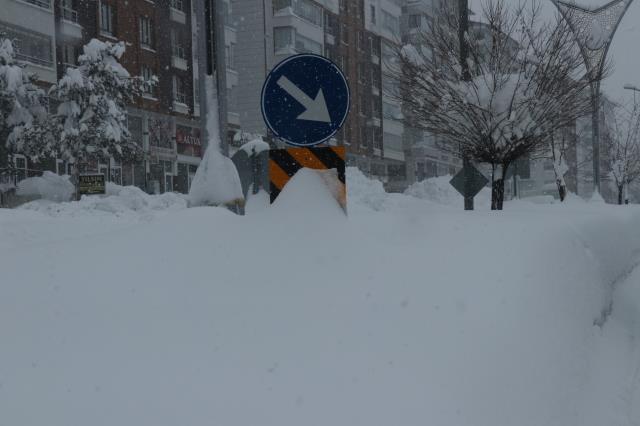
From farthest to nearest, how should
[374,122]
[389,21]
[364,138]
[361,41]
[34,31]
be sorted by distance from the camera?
[389,21], [374,122], [364,138], [361,41], [34,31]

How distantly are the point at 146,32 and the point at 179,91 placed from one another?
3.68 m

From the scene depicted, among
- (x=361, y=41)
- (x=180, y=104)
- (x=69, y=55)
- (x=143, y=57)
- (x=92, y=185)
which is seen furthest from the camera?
(x=361, y=41)

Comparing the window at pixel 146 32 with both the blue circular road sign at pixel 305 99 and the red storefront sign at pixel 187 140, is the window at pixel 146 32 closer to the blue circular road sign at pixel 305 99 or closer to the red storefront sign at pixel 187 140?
the red storefront sign at pixel 187 140

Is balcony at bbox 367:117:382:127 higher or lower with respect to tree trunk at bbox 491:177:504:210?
higher

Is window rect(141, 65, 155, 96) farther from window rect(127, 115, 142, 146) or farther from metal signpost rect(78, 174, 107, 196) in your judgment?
metal signpost rect(78, 174, 107, 196)

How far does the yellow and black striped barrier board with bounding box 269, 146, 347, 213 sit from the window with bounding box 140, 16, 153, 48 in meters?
32.7

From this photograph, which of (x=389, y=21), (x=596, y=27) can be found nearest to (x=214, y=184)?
(x=596, y=27)

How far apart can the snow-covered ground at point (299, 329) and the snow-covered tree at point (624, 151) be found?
96.6ft

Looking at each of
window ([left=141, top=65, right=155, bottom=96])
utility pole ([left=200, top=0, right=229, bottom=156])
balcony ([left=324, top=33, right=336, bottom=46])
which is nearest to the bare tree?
utility pole ([left=200, top=0, right=229, bottom=156])

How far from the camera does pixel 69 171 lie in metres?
31.7

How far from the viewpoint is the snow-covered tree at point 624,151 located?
110 feet

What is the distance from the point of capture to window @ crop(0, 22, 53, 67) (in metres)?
29.5

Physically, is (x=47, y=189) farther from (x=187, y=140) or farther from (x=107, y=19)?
(x=187, y=140)

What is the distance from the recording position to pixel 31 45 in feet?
99.8
